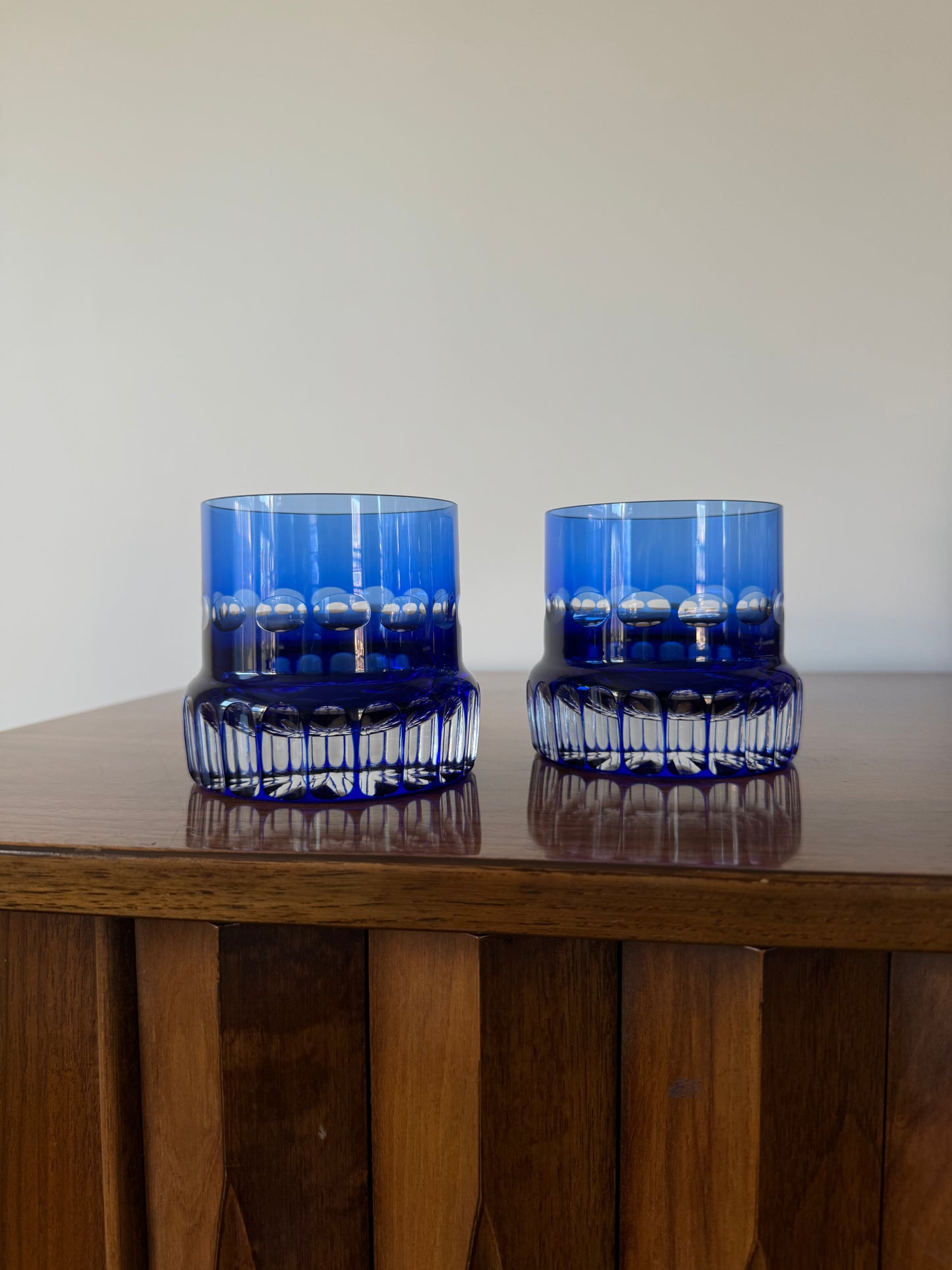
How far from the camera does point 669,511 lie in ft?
1.77

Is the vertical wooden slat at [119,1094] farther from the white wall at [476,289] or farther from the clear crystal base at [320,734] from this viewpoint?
the white wall at [476,289]

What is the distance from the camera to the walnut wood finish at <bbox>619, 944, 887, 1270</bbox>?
0.38 m

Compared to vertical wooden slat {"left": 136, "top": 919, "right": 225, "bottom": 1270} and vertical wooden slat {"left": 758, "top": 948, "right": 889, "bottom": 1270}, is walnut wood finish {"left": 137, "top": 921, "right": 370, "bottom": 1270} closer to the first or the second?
vertical wooden slat {"left": 136, "top": 919, "right": 225, "bottom": 1270}

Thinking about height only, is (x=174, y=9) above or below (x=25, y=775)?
above

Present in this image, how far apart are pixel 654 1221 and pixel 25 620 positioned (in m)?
0.93

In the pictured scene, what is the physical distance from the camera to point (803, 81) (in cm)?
93

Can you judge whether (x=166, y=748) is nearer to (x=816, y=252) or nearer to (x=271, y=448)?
(x=271, y=448)

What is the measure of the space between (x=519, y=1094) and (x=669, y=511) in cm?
30

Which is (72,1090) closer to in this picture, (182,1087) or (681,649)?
(182,1087)

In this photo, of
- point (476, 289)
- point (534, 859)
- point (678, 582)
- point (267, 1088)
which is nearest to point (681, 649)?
point (678, 582)

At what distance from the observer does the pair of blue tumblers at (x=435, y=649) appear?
1.56ft

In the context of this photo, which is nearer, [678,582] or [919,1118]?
[919,1118]

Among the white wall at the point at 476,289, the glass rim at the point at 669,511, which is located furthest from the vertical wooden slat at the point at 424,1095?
the white wall at the point at 476,289

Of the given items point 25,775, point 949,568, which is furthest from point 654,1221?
point 949,568
